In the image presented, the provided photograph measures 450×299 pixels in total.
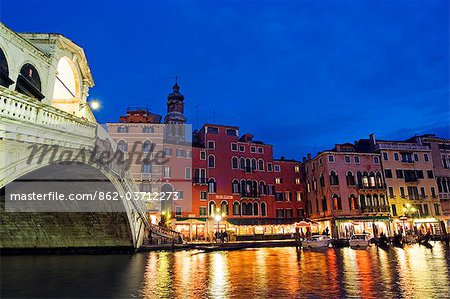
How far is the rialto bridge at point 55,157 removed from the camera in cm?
840

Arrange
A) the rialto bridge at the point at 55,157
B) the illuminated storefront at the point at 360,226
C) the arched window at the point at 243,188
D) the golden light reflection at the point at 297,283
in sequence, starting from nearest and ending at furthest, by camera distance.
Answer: the golden light reflection at the point at 297,283 → the rialto bridge at the point at 55,157 → the illuminated storefront at the point at 360,226 → the arched window at the point at 243,188

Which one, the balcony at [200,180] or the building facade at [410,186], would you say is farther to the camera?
the building facade at [410,186]

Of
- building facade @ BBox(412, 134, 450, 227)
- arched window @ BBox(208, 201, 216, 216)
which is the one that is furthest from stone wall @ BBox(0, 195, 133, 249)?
building facade @ BBox(412, 134, 450, 227)

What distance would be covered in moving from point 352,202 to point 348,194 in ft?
3.71

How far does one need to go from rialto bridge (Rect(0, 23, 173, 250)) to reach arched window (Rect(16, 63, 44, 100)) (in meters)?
0.03

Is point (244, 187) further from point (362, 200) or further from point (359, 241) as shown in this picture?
point (359, 241)

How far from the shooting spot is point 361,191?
40.7 meters

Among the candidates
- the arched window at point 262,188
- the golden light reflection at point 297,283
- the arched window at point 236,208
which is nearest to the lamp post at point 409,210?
the arched window at point 262,188

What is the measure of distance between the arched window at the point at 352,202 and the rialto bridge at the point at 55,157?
24.1 m

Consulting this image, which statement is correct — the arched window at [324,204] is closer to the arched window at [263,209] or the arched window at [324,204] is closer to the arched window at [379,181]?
the arched window at [379,181]

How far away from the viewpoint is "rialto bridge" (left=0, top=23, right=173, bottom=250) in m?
8.40

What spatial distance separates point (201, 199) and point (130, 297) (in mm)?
30092

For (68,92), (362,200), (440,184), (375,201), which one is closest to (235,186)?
(362,200)

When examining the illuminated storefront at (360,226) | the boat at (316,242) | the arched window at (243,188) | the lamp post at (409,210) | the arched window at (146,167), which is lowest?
the boat at (316,242)
